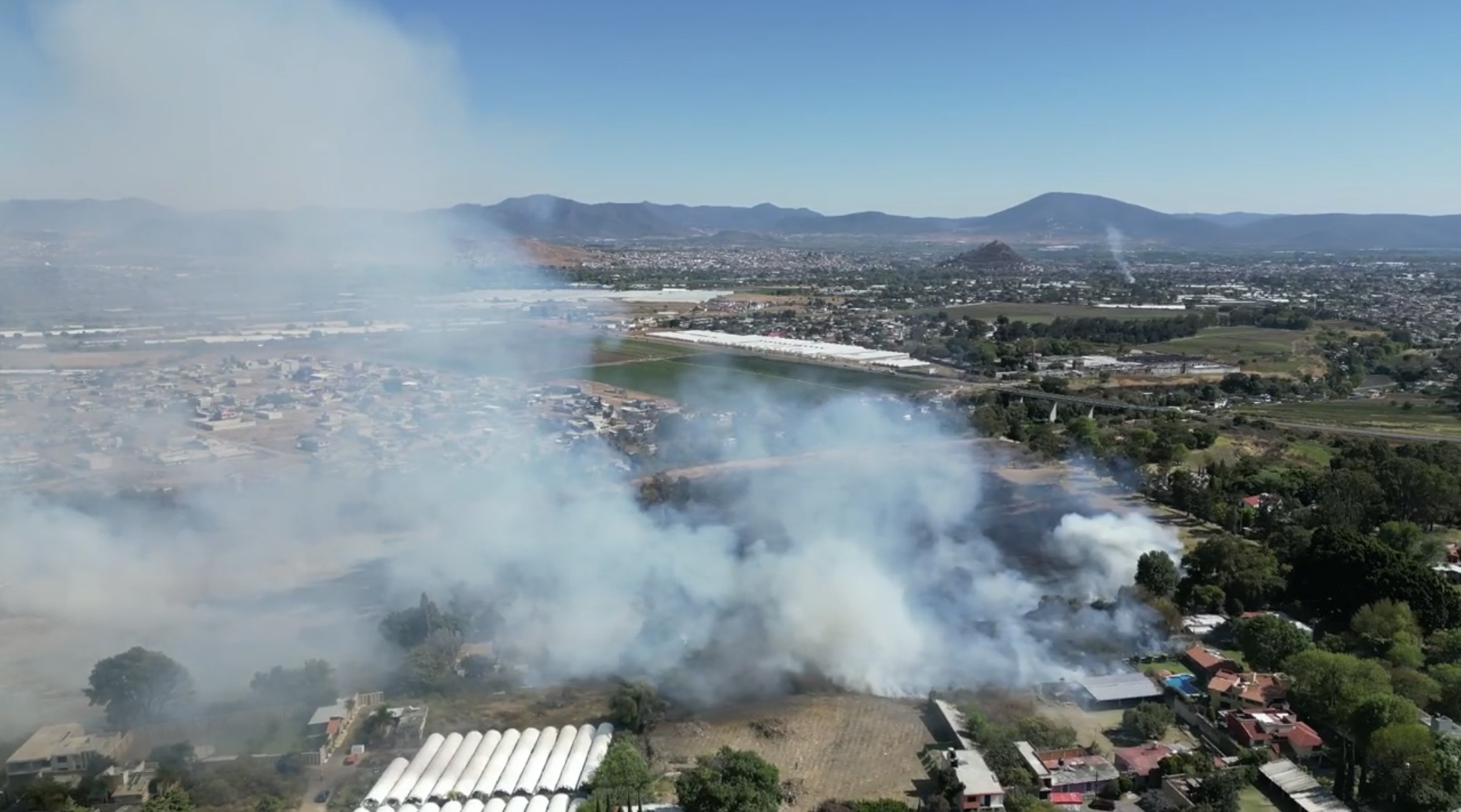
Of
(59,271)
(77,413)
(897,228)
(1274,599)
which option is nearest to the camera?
(1274,599)

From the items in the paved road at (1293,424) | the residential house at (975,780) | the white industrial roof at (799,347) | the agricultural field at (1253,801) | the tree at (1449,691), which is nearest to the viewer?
the residential house at (975,780)

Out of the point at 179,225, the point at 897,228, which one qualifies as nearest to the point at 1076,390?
the point at 179,225

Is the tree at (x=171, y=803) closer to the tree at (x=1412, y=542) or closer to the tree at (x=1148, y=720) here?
the tree at (x=1148, y=720)

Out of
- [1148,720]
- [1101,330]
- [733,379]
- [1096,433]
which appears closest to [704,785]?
[1148,720]

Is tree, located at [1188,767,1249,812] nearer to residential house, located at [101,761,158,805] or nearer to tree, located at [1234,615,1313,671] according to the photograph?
tree, located at [1234,615,1313,671]

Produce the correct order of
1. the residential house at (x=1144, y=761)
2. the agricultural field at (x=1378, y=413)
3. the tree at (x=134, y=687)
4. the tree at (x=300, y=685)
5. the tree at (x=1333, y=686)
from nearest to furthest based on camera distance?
the residential house at (x=1144, y=761) < the tree at (x=1333, y=686) < the tree at (x=134, y=687) < the tree at (x=300, y=685) < the agricultural field at (x=1378, y=413)

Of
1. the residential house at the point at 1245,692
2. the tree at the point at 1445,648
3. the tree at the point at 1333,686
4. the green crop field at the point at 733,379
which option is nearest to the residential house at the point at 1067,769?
the residential house at the point at 1245,692

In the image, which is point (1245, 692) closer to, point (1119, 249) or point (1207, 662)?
point (1207, 662)

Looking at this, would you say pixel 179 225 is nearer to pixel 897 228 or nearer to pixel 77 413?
pixel 77 413
